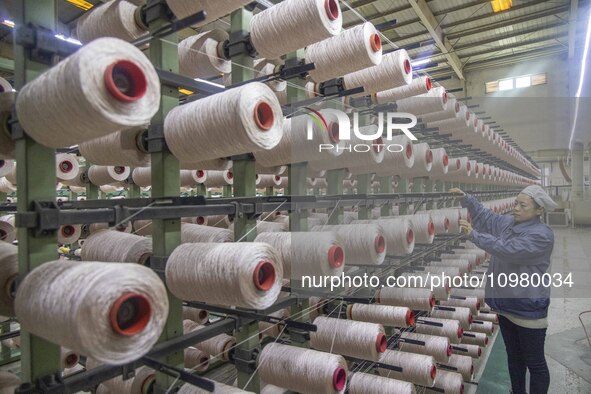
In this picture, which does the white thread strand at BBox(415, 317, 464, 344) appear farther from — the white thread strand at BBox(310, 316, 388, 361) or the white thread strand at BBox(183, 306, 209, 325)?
the white thread strand at BBox(183, 306, 209, 325)

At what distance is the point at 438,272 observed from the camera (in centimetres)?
370

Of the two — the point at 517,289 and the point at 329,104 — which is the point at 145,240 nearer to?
the point at 329,104

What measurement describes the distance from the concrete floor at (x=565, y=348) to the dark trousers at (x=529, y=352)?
69cm

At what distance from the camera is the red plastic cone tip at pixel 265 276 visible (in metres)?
1.31

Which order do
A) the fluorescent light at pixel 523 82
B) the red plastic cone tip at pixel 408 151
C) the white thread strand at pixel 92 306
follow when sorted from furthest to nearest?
the fluorescent light at pixel 523 82 → the red plastic cone tip at pixel 408 151 → the white thread strand at pixel 92 306

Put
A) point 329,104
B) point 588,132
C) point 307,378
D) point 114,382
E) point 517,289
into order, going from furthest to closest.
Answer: point 588,132 → point 517,289 → point 329,104 → point 114,382 → point 307,378

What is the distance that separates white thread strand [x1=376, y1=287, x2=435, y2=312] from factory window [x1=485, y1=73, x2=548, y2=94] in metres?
12.2

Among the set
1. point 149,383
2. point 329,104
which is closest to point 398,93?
point 329,104

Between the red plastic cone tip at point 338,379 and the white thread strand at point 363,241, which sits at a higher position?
the white thread strand at point 363,241

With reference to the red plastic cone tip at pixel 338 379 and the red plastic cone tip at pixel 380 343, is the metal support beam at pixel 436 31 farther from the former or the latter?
the red plastic cone tip at pixel 338 379

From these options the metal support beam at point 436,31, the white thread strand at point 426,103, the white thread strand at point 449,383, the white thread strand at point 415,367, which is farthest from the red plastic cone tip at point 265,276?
the metal support beam at point 436,31

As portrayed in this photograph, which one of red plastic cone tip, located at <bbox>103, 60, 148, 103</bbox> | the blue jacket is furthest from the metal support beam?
red plastic cone tip, located at <bbox>103, 60, 148, 103</bbox>

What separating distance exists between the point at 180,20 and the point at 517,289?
9.28 feet

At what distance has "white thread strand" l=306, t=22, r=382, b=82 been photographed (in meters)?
2.00
